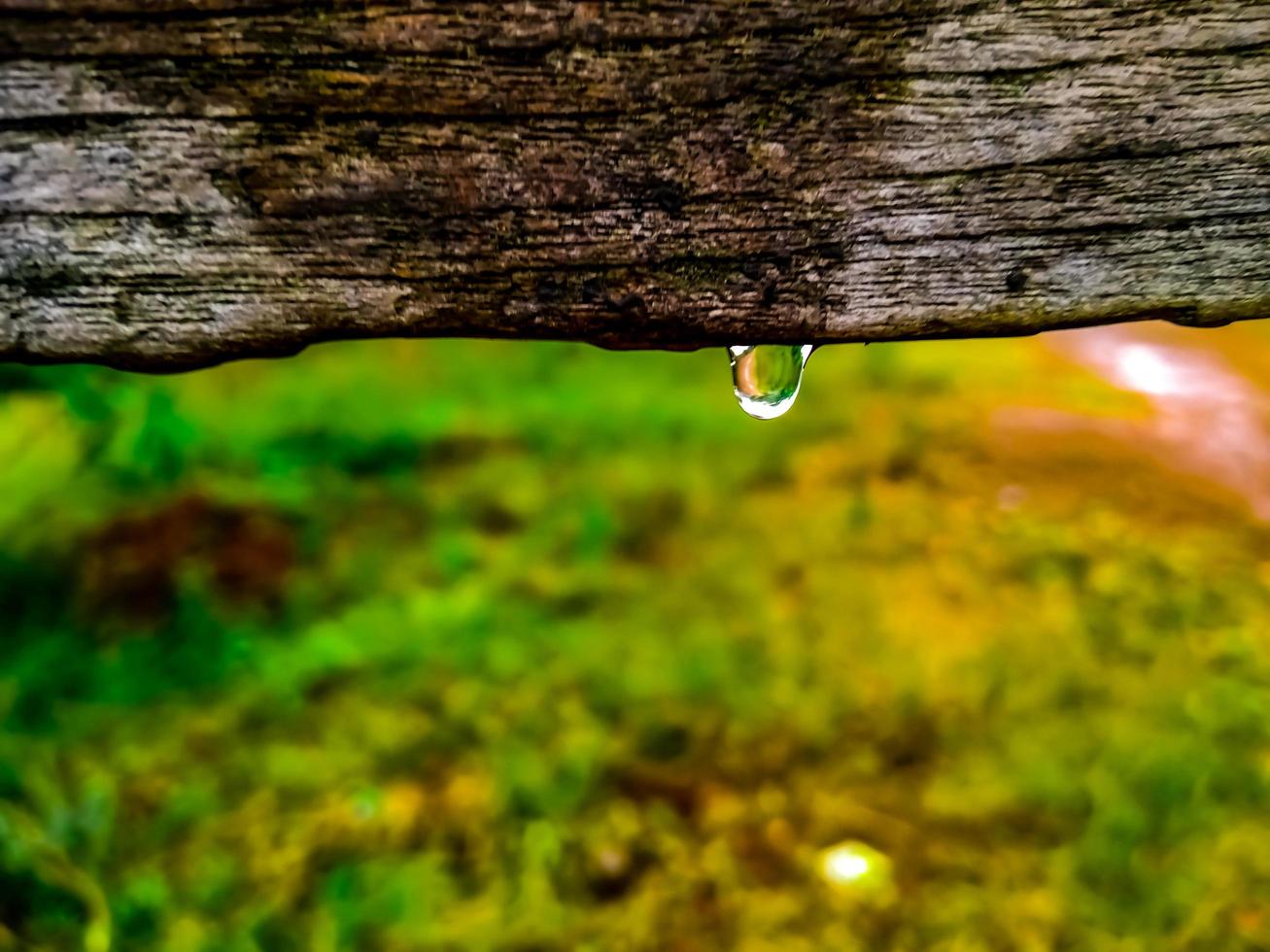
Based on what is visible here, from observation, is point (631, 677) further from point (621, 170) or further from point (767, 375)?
point (621, 170)

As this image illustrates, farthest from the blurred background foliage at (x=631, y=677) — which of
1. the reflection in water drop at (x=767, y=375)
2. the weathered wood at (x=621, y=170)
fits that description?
the weathered wood at (x=621, y=170)

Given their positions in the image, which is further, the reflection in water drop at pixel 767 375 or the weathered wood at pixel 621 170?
the reflection in water drop at pixel 767 375

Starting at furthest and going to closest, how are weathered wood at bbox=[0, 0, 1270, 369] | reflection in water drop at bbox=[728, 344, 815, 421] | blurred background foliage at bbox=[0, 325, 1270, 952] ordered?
1. blurred background foliage at bbox=[0, 325, 1270, 952]
2. reflection in water drop at bbox=[728, 344, 815, 421]
3. weathered wood at bbox=[0, 0, 1270, 369]

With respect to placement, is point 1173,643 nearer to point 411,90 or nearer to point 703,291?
point 703,291

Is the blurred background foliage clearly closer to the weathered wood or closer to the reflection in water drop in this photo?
the reflection in water drop

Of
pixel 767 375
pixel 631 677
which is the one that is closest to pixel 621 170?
pixel 767 375

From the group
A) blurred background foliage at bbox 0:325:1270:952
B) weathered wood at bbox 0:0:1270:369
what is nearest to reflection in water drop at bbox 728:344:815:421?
weathered wood at bbox 0:0:1270:369

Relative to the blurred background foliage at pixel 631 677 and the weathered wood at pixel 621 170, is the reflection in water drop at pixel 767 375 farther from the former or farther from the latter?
the blurred background foliage at pixel 631 677
